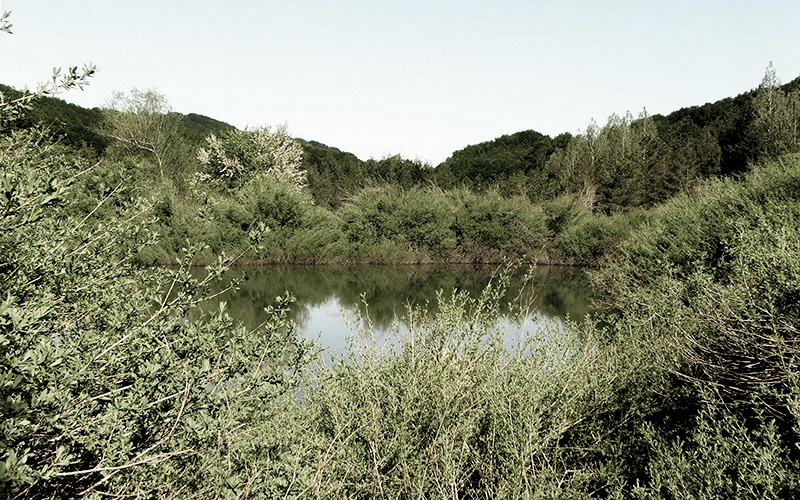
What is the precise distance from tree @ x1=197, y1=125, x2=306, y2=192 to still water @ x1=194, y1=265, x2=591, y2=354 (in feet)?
41.2

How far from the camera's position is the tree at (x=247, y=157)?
34.8m

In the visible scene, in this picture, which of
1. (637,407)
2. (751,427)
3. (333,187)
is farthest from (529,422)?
(333,187)

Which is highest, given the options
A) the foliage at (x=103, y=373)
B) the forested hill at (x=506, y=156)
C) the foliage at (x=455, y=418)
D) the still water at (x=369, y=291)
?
the forested hill at (x=506, y=156)

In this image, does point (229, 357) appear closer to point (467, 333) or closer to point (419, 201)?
point (467, 333)

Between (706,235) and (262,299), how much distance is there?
11887 mm

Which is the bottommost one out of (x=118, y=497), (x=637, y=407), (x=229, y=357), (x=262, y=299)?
(x=262, y=299)

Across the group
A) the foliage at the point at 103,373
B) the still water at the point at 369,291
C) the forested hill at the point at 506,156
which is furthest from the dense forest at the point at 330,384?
the forested hill at the point at 506,156

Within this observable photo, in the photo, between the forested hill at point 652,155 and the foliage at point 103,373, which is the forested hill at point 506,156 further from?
the foliage at point 103,373

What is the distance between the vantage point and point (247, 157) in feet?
114

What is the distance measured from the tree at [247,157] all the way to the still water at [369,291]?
1256 centimetres

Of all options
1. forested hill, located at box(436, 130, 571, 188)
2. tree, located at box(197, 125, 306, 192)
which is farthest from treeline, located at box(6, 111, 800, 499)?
forested hill, located at box(436, 130, 571, 188)

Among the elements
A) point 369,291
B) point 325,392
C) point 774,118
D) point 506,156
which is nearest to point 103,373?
point 325,392

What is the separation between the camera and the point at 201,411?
1964 mm

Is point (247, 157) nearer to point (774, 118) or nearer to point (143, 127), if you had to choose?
point (143, 127)
